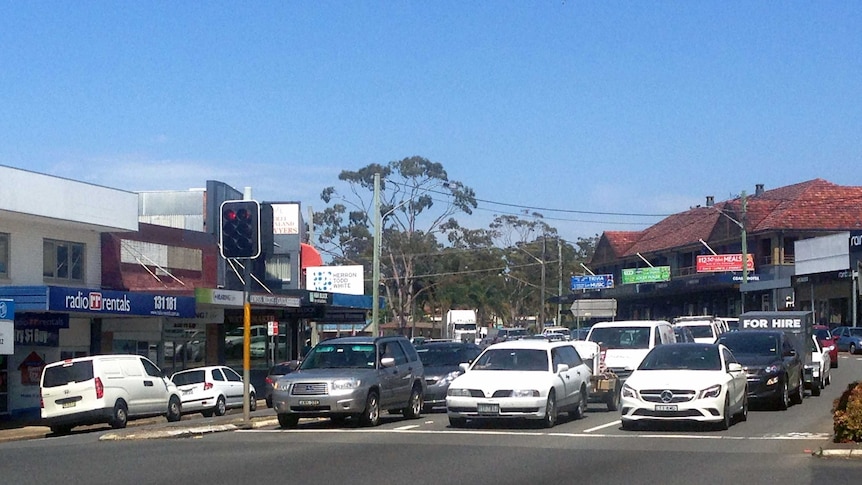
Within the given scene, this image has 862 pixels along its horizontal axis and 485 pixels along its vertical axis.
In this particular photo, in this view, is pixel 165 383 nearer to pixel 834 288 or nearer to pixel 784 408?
pixel 784 408

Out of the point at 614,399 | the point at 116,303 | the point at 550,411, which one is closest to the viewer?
the point at 550,411

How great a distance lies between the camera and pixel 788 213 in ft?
237

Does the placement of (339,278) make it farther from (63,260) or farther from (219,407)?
(219,407)

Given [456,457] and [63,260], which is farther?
[63,260]

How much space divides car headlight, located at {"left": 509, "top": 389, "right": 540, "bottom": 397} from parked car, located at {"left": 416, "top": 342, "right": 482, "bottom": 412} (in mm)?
5737

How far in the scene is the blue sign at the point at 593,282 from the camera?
8525cm

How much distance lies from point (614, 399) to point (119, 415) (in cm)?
1127

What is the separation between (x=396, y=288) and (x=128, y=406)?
6000cm

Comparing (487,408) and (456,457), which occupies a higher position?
(487,408)

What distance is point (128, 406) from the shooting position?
88.3 ft

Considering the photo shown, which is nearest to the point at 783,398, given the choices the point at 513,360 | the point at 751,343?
the point at 751,343

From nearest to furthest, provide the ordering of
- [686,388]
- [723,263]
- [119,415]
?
[686,388], [119,415], [723,263]

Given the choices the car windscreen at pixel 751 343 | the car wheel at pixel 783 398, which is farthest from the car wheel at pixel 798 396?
the car wheel at pixel 783 398

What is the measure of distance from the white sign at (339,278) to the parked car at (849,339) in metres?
23.4
